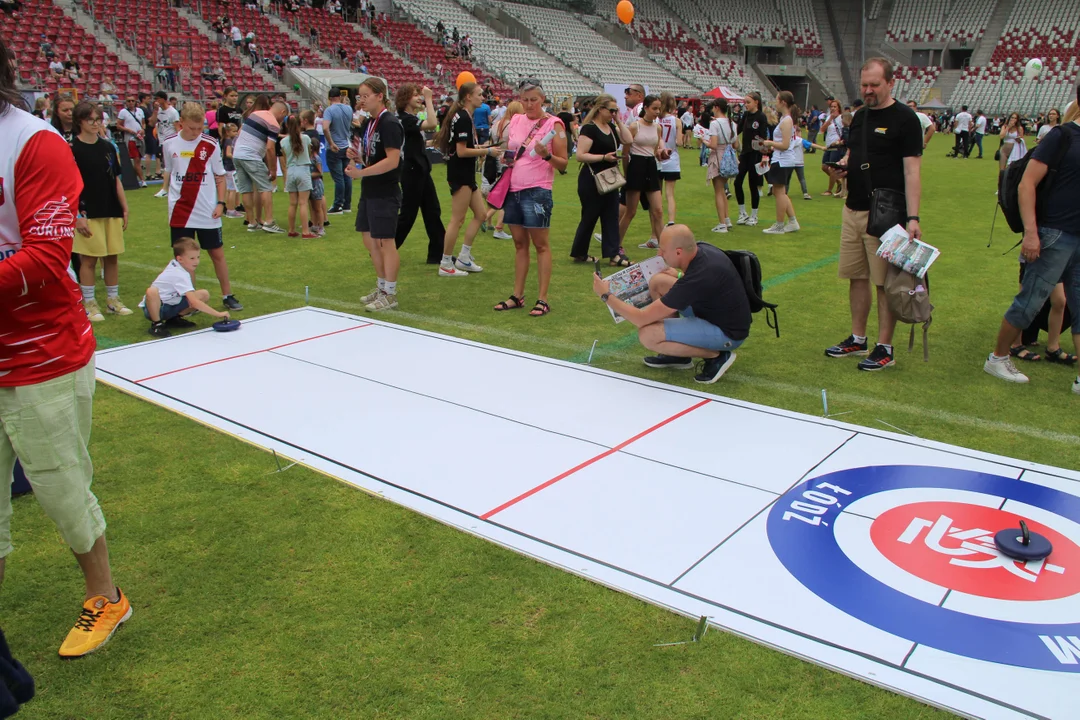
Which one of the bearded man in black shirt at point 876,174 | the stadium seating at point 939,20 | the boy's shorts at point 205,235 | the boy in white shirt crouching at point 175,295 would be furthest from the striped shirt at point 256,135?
the stadium seating at point 939,20

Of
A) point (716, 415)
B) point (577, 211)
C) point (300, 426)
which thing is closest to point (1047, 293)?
point (716, 415)

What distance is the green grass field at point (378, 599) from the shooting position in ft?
8.46

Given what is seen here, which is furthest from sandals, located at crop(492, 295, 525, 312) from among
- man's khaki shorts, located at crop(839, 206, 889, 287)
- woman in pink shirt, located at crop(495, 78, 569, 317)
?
man's khaki shorts, located at crop(839, 206, 889, 287)

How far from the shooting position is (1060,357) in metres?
5.86

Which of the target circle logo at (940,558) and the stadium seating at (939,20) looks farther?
the stadium seating at (939,20)

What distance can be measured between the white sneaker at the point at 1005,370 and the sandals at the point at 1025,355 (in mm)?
398

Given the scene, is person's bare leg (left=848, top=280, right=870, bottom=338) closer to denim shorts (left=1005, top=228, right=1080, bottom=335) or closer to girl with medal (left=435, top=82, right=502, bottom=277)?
denim shorts (left=1005, top=228, right=1080, bottom=335)

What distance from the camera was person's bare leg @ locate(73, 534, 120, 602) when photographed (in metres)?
2.80

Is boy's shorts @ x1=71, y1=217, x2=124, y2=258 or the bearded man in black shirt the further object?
boy's shorts @ x1=71, y1=217, x2=124, y2=258

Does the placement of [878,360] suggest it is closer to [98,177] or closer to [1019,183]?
[1019,183]

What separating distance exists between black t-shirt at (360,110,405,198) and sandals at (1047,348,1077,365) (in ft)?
17.3

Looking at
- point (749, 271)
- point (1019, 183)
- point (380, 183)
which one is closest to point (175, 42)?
point (380, 183)

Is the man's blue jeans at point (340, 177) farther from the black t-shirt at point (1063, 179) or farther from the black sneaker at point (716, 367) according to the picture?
the black t-shirt at point (1063, 179)

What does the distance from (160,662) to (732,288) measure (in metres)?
3.90
